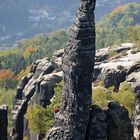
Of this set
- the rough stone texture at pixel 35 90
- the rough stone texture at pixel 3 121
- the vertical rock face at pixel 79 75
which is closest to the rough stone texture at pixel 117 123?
the vertical rock face at pixel 79 75

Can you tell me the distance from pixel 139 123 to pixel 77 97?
31191 mm

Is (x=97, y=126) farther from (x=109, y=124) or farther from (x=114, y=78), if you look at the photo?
(x=114, y=78)

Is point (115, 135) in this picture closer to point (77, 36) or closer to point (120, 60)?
point (77, 36)

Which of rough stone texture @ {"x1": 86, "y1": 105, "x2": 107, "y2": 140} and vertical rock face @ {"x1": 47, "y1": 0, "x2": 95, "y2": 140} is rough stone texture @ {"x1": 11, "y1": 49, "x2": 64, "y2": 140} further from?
vertical rock face @ {"x1": 47, "y1": 0, "x2": 95, "y2": 140}

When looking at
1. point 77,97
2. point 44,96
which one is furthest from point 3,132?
point 44,96

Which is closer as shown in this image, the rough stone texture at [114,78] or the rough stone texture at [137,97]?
the rough stone texture at [137,97]

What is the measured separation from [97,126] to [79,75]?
7673mm

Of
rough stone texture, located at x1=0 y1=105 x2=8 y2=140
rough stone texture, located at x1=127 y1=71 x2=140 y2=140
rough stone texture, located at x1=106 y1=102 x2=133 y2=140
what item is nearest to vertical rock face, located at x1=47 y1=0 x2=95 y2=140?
rough stone texture, located at x1=106 y1=102 x2=133 y2=140

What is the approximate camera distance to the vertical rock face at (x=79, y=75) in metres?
63.5

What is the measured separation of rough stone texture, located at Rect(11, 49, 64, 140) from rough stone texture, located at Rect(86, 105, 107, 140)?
75954 millimetres

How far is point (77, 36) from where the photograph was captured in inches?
2520

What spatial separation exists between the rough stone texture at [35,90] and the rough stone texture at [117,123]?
2889 inches

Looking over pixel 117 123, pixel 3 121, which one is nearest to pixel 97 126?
pixel 117 123

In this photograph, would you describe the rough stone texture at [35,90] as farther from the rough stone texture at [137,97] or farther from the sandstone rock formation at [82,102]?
the sandstone rock formation at [82,102]
